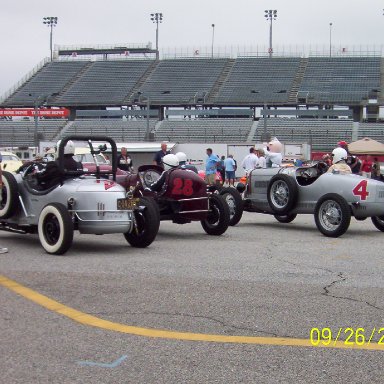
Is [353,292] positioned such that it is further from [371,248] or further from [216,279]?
[371,248]

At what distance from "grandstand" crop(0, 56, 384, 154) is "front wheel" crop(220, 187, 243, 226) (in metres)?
36.7

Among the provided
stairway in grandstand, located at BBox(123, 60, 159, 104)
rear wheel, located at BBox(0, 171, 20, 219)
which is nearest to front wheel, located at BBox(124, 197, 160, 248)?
rear wheel, located at BBox(0, 171, 20, 219)


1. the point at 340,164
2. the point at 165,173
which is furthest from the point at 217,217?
the point at 340,164

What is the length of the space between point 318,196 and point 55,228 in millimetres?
5160

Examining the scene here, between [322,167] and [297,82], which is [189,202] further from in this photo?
[297,82]

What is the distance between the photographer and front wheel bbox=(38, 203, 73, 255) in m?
8.66

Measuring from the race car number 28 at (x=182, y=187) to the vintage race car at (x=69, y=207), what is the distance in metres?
1.28

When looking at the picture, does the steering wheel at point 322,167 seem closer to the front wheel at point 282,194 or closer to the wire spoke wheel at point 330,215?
the front wheel at point 282,194

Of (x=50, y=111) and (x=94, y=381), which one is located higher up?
(x=50, y=111)

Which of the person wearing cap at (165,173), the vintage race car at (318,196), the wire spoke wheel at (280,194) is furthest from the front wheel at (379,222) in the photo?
the person wearing cap at (165,173)

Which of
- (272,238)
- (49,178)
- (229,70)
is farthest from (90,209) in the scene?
(229,70)

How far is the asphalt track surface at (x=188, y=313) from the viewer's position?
4391 millimetres

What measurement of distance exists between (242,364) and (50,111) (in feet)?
177

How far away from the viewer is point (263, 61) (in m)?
63.7
